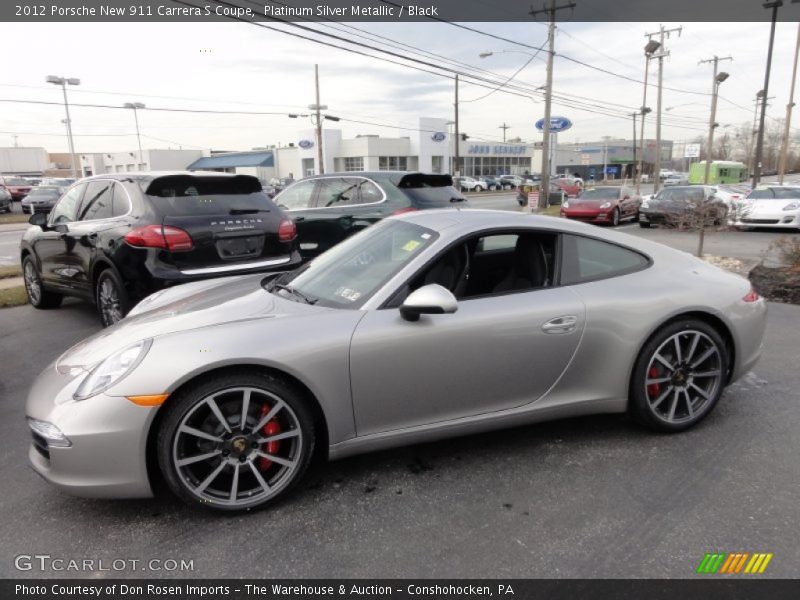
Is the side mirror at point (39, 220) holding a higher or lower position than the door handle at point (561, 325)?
higher

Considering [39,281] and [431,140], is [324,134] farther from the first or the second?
[39,281]

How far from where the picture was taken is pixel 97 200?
228 inches

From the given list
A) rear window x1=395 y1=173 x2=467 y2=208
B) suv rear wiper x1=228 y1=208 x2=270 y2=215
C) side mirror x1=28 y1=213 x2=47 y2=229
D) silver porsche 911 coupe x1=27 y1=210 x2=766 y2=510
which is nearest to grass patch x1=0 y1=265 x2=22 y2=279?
side mirror x1=28 y1=213 x2=47 y2=229

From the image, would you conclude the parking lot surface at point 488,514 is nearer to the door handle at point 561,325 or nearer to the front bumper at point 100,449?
the front bumper at point 100,449

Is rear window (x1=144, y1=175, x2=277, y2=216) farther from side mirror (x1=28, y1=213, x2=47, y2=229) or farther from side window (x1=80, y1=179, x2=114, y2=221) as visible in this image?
side mirror (x1=28, y1=213, x2=47, y2=229)

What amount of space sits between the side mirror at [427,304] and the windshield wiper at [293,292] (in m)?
0.56

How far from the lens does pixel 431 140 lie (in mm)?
60969

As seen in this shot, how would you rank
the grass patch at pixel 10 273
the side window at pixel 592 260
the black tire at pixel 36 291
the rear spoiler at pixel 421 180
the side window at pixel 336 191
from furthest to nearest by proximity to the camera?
the grass patch at pixel 10 273
the side window at pixel 336 191
the rear spoiler at pixel 421 180
the black tire at pixel 36 291
the side window at pixel 592 260

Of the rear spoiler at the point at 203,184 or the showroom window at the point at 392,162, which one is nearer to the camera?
the rear spoiler at the point at 203,184

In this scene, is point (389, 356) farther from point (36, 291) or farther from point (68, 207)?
point (36, 291)

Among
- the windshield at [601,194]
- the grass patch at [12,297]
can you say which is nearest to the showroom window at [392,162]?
the windshield at [601,194]

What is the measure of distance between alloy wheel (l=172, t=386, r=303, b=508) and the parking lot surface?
0.44ft

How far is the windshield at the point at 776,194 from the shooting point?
15952 millimetres
